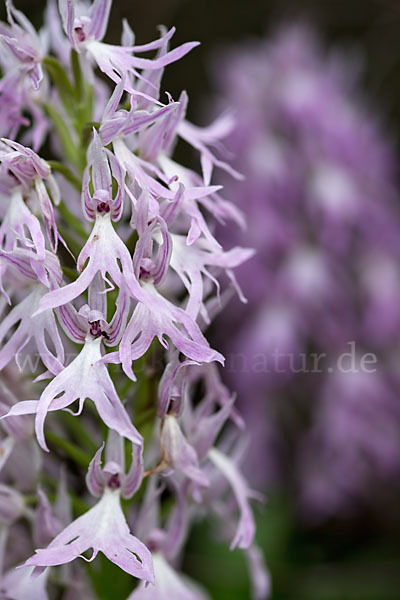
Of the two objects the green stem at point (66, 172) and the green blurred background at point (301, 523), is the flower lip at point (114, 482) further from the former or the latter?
the green blurred background at point (301, 523)

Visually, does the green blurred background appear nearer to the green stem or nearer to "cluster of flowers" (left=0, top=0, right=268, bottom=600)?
"cluster of flowers" (left=0, top=0, right=268, bottom=600)

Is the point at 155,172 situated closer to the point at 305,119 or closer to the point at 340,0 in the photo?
the point at 305,119

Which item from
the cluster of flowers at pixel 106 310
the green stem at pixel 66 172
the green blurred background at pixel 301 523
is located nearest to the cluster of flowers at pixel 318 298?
the green blurred background at pixel 301 523

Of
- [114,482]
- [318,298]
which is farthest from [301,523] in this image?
[114,482]

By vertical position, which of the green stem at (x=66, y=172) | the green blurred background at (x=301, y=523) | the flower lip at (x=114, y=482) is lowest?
the green blurred background at (x=301, y=523)

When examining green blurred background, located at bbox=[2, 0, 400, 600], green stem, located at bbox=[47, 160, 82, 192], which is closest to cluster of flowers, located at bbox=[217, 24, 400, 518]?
green blurred background, located at bbox=[2, 0, 400, 600]

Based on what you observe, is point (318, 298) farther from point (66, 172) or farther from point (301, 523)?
point (66, 172)

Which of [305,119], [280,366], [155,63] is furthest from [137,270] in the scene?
[305,119]
